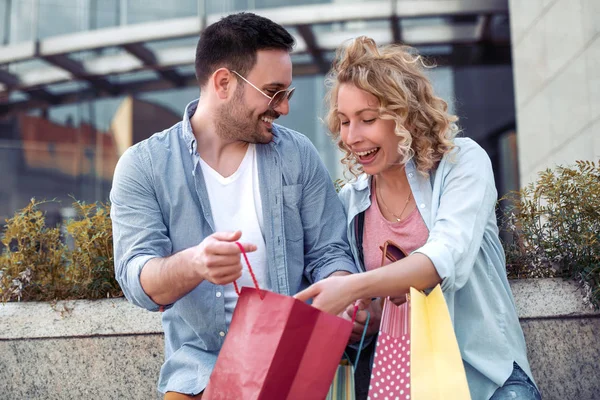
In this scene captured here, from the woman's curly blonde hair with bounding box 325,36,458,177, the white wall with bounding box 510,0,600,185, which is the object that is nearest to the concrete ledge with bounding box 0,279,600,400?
the woman's curly blonde hair with bounding box 325,36,458,177

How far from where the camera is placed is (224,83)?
317 centimetres

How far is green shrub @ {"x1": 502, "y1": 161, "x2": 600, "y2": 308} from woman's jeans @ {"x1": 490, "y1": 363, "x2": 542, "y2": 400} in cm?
78

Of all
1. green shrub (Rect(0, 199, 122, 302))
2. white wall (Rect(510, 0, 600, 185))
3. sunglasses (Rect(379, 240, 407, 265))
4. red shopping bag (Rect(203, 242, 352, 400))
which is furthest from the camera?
white wall (Rect(510, 0, 600, 185))

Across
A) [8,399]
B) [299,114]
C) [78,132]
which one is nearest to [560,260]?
[8,399]

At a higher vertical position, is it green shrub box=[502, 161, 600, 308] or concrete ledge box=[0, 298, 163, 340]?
green shrub box=[502, 161, 600, 308]

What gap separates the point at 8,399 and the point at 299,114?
7505mm

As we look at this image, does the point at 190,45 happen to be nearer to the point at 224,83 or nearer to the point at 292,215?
the point at 224,83

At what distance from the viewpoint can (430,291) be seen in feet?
8.00

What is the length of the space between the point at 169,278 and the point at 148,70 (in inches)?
367

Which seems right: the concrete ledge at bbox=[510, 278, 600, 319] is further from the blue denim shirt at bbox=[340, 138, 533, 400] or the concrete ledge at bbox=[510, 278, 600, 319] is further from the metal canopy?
the metal canopy

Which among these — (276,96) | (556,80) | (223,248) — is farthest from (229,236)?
(556,80)

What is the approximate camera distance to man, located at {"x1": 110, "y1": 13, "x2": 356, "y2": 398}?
9.10ft

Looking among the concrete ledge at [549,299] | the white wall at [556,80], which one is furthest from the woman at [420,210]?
the white wall at [556,80]

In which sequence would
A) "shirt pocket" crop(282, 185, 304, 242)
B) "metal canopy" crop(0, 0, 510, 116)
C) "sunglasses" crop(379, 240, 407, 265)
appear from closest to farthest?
"sunglasses" crop(379, 240, 407, 265), "shirt pocket" crop(282, 185, 304, 242), "metal canopy" crop(0, 0, 510, 116)
